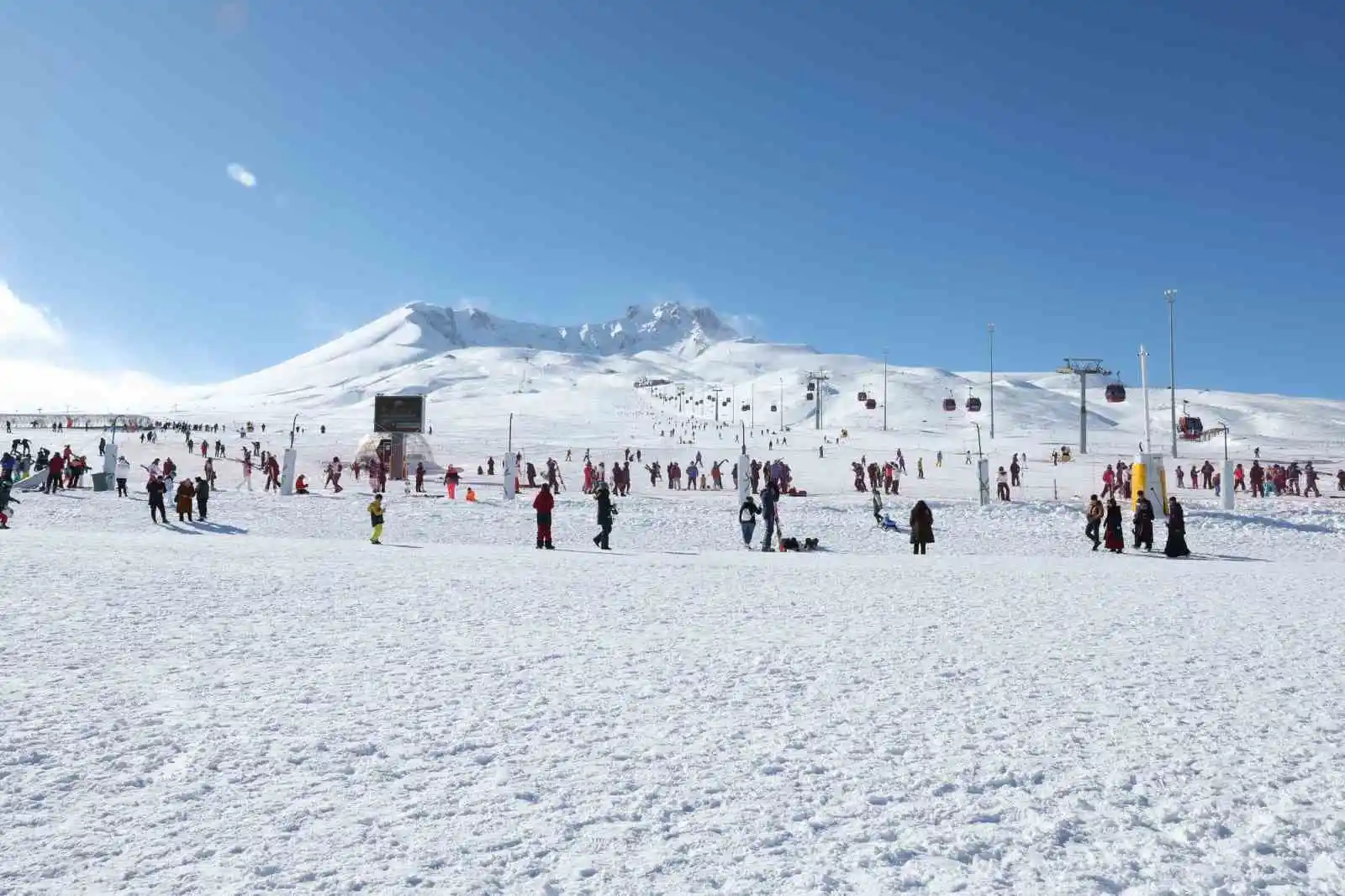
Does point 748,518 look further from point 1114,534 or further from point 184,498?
point 184,498

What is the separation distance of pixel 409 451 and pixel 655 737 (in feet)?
144

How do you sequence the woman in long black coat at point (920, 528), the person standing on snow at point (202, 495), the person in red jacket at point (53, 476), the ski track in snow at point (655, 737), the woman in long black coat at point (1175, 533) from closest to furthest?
the ski track in snow at point (655, 737)
the woman in long black coat at point (1175, 533)
the woman in long black coat at point (920, 528)
the person standing on snow at point (202, 495)
the person in red jacket at point (53, 476)

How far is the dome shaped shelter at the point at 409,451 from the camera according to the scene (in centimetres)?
4478

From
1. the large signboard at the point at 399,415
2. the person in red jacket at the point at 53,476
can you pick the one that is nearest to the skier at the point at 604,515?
the person in red jacket at the point at 53,476

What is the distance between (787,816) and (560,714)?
6.22 feet

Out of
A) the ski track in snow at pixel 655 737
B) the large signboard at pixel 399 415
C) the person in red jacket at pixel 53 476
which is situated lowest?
the ski track in snow at pixel 655 737

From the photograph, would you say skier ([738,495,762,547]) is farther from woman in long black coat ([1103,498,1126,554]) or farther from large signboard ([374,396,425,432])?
large signboard ([374,396,425,432])

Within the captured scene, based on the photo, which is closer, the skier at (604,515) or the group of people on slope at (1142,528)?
the group of people on slope at (1142,528)

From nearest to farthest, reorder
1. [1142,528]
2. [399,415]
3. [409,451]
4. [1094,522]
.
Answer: [1142,528] < [1094,522] < [399,415] < [409,451]

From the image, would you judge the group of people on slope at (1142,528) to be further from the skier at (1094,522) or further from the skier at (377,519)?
the skier at (377,519)

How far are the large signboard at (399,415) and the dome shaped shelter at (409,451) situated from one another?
456 millimetres

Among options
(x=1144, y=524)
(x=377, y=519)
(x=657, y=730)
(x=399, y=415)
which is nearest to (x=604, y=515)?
(x=377, y=519)

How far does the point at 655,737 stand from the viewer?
5.00 meters

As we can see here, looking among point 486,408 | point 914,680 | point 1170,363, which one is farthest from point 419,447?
point 486,408
